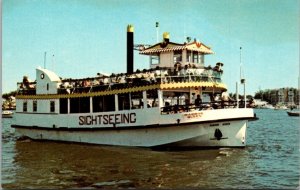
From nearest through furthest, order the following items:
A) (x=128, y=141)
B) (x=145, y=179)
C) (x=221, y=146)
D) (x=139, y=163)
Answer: (x=145, y=179) → (x=139, y=163) → (x=221, y=146) → (x=128, y=141)

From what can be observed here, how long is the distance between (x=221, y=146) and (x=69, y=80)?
31.4 ft

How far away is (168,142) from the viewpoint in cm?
1892

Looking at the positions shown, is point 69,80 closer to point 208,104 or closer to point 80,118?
point 80,118

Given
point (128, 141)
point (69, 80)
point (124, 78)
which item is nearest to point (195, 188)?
point (128, 141)

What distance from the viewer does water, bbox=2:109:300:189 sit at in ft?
41.5

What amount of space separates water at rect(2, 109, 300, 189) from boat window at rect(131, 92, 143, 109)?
223cm

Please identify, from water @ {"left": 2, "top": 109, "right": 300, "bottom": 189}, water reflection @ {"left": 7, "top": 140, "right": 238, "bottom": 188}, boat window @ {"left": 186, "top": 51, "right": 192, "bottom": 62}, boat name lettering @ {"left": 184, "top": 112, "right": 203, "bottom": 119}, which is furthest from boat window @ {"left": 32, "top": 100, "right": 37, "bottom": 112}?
boat name lettering @ {"left": 184, "top": 112, "right": 203, "bottom": 119}

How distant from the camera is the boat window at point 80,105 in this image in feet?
72.7

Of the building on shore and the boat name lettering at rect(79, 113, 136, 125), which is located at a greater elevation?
the building on shore

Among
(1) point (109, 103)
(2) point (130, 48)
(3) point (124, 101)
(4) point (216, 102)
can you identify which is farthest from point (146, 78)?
(2) point (130, 48)

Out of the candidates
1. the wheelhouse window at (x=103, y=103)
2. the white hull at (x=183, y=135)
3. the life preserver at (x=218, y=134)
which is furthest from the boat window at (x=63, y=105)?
the life preserver at (x=218, y=134)

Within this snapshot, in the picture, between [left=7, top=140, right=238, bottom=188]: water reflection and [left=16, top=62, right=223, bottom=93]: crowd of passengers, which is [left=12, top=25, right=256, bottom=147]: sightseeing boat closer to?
[left=16, top=62, right=223, bottom=93]: crowd of passengers

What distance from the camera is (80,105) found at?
2242 centimetres

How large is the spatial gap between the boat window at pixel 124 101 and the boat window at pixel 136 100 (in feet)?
0.83
